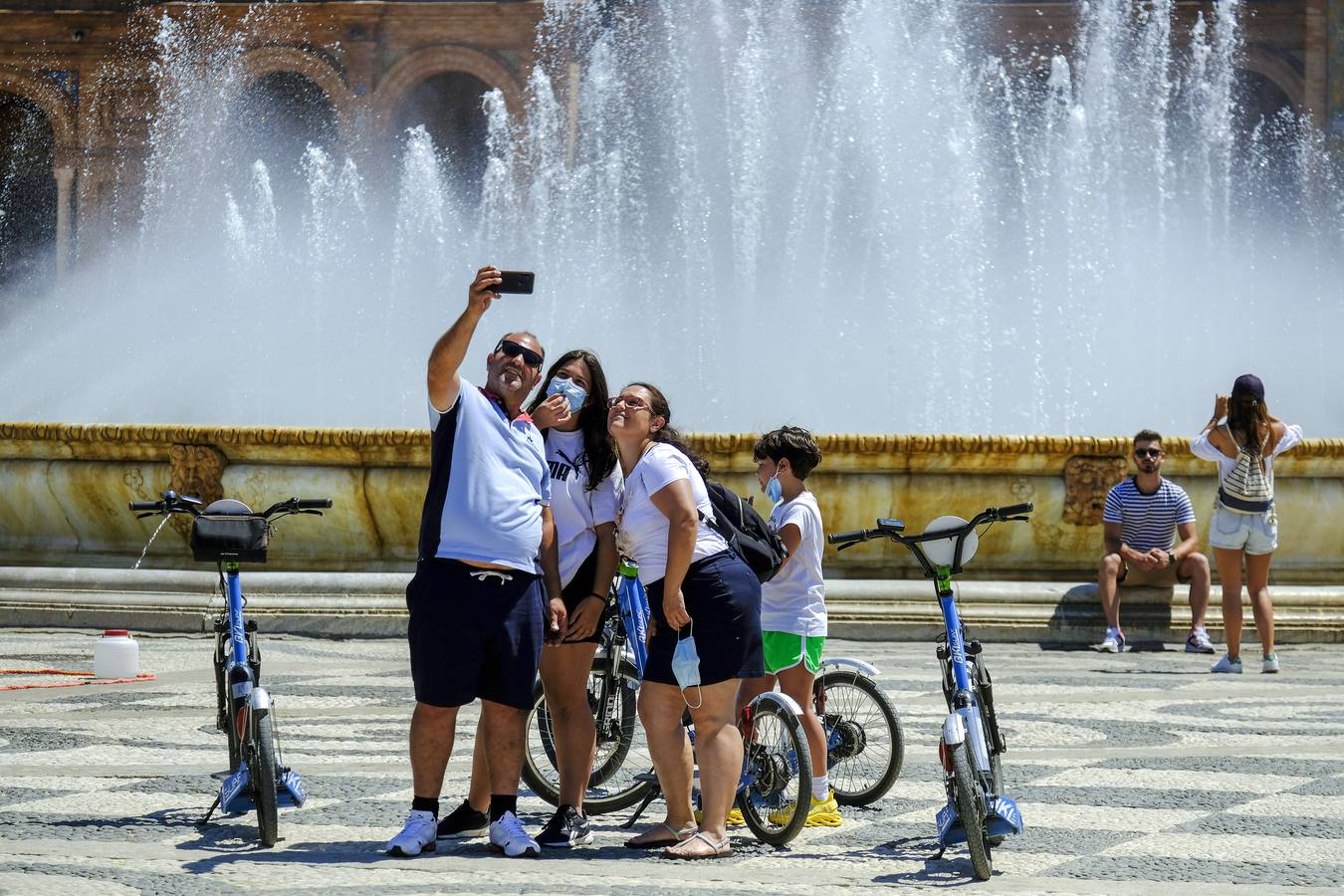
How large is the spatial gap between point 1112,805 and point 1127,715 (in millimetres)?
1960

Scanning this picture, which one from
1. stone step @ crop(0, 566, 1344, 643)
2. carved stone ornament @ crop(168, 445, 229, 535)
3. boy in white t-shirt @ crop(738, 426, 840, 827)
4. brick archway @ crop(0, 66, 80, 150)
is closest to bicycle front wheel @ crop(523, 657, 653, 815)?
boy in white t-shirt @ crop(738, 426, 840, 827)

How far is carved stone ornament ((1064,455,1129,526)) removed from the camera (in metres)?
10.1

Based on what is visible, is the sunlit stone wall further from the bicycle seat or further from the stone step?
the bicycle seat

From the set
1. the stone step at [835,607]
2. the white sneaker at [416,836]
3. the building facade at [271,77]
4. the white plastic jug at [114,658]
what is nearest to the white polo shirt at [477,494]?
the white sneaker at [416,836]

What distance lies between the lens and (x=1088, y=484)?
10.1m

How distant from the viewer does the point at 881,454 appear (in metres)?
9.88

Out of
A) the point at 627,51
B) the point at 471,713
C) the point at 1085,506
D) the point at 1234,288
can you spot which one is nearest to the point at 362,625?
the point at 471,713

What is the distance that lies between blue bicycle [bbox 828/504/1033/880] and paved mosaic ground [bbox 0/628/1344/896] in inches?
4.4

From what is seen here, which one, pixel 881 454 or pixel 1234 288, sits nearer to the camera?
pixel 881 454

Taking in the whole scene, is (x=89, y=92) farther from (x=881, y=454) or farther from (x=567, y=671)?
(x=567, y=671)

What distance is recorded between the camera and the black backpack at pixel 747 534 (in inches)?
183

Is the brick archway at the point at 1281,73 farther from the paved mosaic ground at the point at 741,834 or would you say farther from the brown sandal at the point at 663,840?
the brown sandal at the point at 663,840

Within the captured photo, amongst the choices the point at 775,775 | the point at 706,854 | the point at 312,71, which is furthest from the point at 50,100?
the point at 706,854

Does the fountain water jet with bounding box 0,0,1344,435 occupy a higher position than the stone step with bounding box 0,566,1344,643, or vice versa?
the fountain water jet with bounding box 0,0,1344,435
